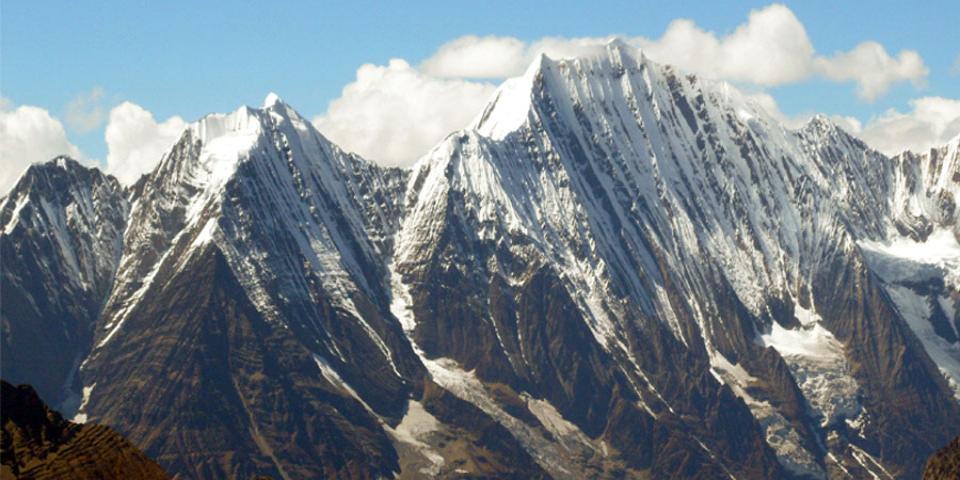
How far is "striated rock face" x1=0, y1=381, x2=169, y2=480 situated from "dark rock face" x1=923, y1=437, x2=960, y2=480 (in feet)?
227

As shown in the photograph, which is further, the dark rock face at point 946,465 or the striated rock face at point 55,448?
the dark rock face at point 946,465

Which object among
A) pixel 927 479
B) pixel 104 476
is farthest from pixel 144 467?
pixel 927 479

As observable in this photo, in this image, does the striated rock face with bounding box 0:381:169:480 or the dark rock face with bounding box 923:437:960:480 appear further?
the dark rock face with bounding box 923:437:960:480

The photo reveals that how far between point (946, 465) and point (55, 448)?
7577 centimetres

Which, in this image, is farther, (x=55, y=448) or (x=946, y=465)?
(x=946, y=465)

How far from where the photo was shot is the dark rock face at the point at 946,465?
125812 mm

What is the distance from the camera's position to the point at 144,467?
229 ft

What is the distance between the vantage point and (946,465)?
129 meters

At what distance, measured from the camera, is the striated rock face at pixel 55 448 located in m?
67.9

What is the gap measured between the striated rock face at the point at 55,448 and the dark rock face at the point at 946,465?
69.3 meters

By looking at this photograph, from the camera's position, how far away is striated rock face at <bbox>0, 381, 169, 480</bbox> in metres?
67.9

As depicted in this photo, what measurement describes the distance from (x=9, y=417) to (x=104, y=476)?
13.9 feet

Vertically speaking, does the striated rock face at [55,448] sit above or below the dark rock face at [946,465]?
below

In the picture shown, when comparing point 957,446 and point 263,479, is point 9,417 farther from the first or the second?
point 957,446
